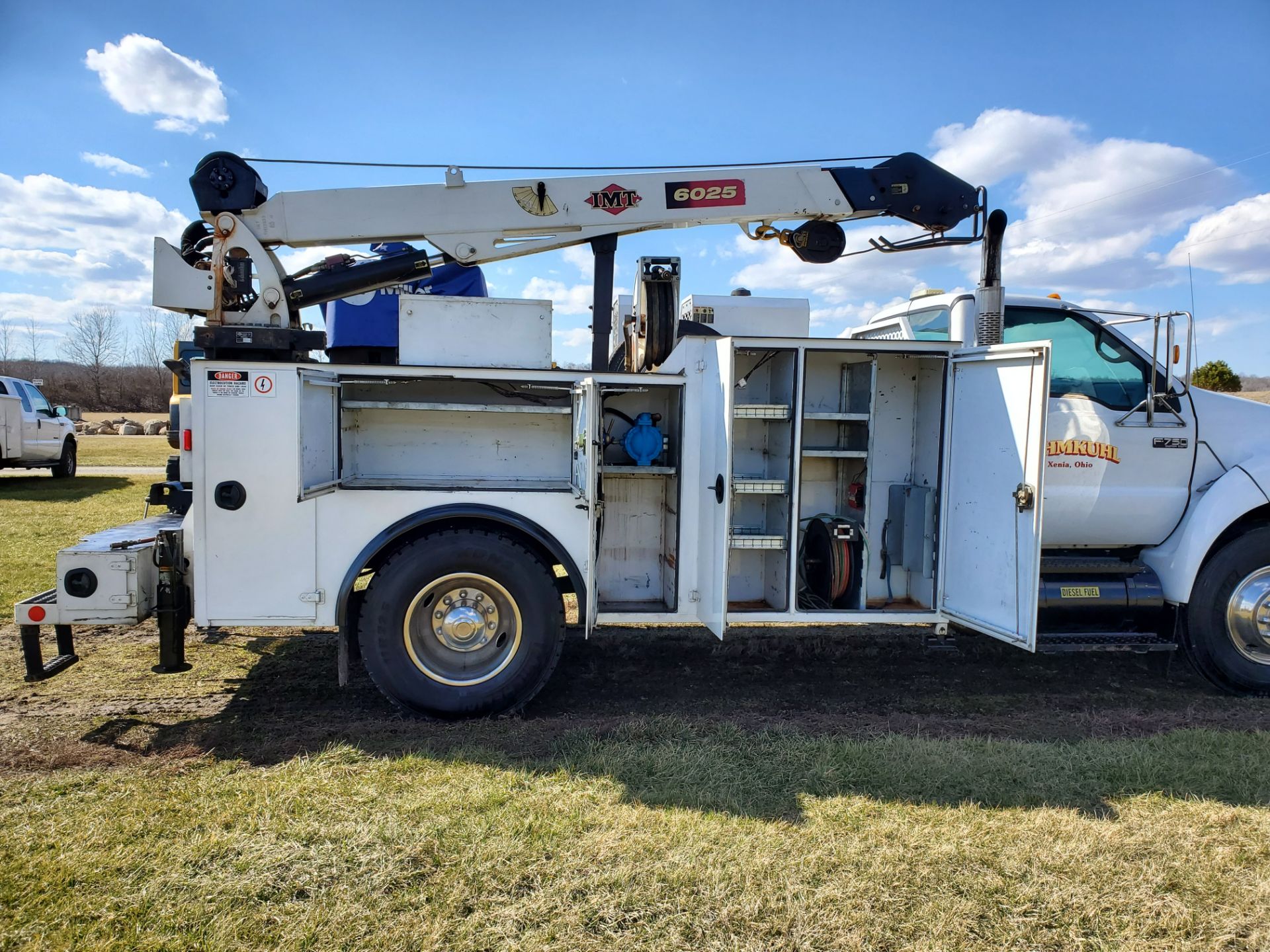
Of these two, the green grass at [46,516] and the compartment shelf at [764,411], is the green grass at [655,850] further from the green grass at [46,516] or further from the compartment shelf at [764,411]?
the green grass at [46,516]

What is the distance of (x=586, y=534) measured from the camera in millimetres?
4699

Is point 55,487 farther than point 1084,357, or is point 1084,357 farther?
point 55,487

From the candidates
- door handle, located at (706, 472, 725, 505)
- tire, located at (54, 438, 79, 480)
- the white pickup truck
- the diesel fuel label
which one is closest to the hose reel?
door handle, located at (706, 472, 725, 505)

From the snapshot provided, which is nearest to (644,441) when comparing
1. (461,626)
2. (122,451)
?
(461,626)

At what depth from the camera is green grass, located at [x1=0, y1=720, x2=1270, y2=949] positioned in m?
2.70

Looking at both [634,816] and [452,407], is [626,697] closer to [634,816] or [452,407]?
[634,816]

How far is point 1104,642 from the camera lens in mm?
4828

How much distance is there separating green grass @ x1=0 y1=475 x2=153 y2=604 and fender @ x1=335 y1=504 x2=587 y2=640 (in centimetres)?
408

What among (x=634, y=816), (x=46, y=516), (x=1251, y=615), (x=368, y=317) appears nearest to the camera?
(x=634, y=816)

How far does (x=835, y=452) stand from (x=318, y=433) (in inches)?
125

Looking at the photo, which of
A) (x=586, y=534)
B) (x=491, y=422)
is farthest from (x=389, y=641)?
(x=491, y=422)

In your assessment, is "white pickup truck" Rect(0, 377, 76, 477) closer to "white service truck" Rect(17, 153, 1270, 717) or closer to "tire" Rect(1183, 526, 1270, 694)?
"white service truck" Rect(17, 153, 1270, 717)

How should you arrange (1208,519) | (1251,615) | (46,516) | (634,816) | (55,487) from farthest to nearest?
(55,487) < (46,516) < (1251,615) < (1208,519) < (634,816)

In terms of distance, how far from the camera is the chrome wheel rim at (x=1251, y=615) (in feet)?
16.9
